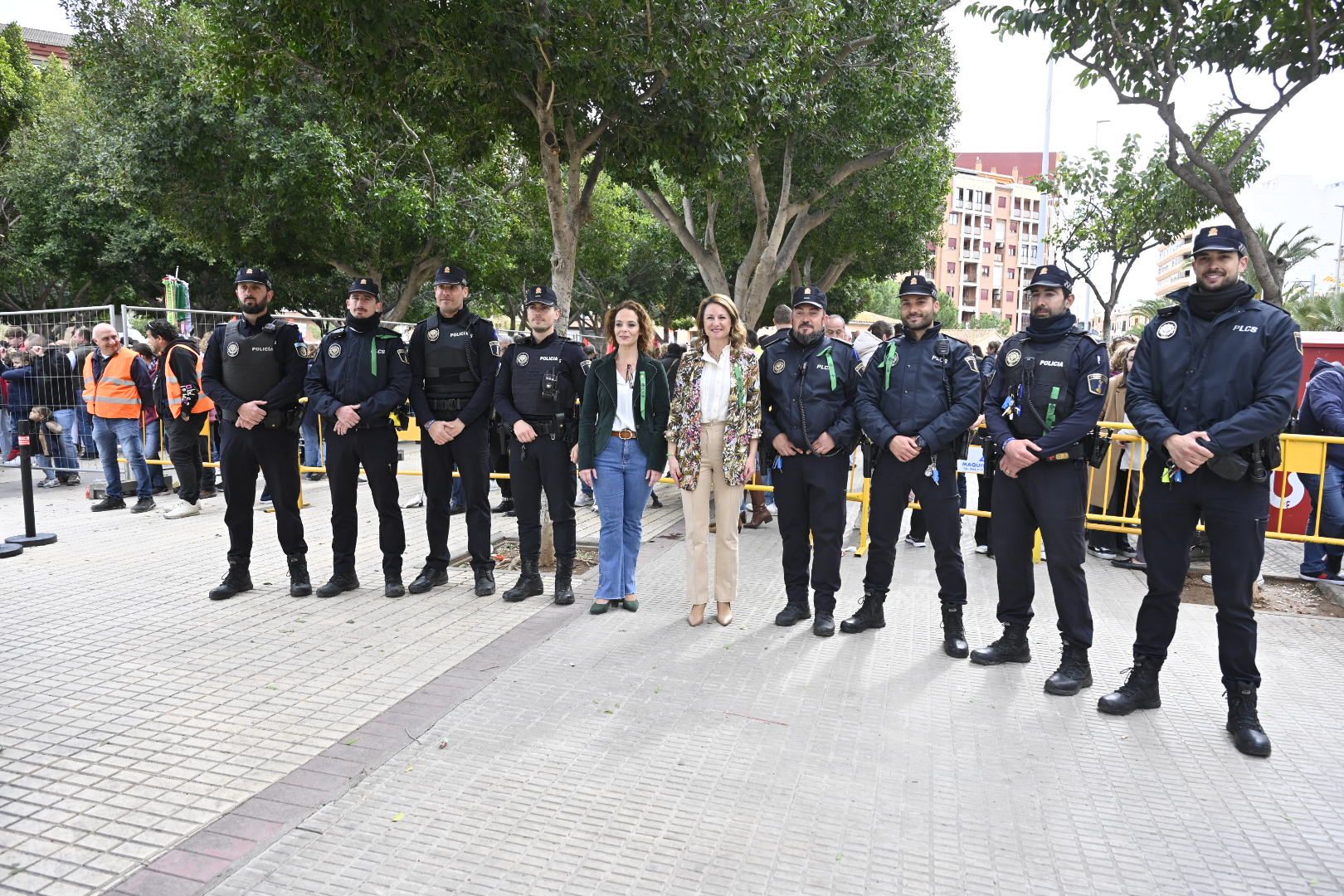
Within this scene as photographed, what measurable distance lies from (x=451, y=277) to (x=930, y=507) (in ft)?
11.6

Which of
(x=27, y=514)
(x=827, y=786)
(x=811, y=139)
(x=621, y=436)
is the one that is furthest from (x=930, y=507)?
(x=811, y=139)

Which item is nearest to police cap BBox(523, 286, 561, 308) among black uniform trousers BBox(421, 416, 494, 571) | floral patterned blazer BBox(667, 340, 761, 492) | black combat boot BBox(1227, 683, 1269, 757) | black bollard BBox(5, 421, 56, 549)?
black uniform trousers BBox(421, 416, 494, 571)

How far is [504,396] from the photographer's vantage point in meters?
6.20

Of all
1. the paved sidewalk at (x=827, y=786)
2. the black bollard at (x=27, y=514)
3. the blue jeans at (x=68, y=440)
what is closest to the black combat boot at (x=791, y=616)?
the paved sidewalk at (x=827, y=786)

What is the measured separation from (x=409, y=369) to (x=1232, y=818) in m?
5.24

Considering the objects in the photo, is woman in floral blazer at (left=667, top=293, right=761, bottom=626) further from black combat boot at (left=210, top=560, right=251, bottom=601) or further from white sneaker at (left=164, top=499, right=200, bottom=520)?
white sneaker at (left=164, top=499, right=200, bottom=520)

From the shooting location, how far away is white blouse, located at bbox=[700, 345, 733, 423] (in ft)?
18.7

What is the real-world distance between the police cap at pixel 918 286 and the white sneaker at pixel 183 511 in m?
7.78

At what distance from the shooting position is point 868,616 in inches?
222

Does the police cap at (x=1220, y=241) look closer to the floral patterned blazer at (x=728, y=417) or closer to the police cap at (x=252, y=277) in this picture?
the floral patterned blazer at (x=728, y=417)

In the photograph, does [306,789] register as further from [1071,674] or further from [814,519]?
[1071,674]

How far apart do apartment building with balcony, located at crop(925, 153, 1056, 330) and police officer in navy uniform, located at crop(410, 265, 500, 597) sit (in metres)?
90.0

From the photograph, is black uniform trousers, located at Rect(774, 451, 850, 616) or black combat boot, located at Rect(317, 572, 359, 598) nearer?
black uniform trousers, located at Rect(774, 451, 850, 616)

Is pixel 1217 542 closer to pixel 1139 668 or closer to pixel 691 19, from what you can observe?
pixel 1139 668
